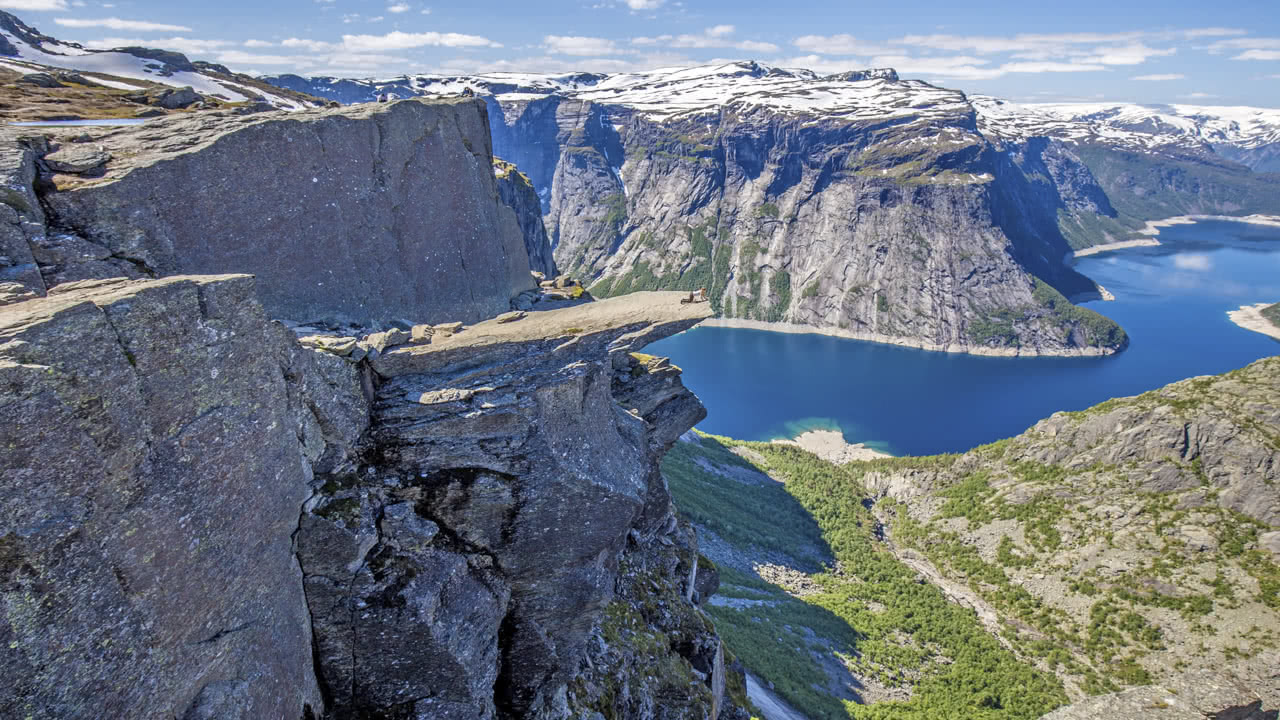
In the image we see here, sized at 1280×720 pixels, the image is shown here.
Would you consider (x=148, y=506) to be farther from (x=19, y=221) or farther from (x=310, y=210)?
(x=310, y=210)

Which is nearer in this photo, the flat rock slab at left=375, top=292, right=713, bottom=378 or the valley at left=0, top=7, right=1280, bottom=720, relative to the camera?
the valley at left=0, top=7, right=1280, bottom=720

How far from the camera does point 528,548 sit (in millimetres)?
16172

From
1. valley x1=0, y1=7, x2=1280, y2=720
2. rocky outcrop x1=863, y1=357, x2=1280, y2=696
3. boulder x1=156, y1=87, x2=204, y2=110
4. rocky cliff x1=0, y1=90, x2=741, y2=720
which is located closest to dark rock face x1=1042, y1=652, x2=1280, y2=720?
valley x1=0, y1=7, x2=1280, y2=720

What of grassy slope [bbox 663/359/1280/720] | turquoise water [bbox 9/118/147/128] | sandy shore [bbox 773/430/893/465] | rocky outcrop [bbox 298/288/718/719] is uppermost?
turquoise water [bbox 9/118/147/128]

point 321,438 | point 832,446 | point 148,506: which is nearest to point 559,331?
point 321,438

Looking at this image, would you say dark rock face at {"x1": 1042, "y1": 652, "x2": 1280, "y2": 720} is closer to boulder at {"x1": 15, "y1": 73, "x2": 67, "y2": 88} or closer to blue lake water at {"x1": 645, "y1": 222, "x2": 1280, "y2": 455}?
boulder at {"x1": 15, "y1": 73, "x2": 67, "y2": 88}

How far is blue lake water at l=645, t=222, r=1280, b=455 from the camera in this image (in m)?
123

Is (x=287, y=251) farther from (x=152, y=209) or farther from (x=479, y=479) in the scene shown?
(x=479, y=479)

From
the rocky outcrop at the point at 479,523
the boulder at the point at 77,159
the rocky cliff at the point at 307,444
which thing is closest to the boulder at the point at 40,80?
the rocky cliff at the point at 307,444

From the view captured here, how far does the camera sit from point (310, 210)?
15984 mm

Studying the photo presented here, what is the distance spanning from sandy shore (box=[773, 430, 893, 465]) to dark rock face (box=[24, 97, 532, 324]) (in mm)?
90445

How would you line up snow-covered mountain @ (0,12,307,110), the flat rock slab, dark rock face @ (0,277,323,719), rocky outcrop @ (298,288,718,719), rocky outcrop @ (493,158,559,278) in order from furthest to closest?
rocky outcrop @ (493,158,559,278), snow-covered mountain @ (0,12,307,110), the flat rock slab, rocky outcrop @ (298,288,718,719), dark rock face @ (0,277,323,719)

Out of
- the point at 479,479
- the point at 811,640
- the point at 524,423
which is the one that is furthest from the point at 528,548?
the point at 811,640

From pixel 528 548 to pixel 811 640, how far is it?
124 feet
